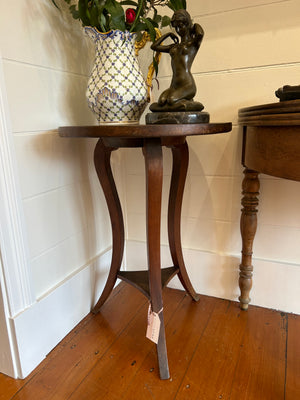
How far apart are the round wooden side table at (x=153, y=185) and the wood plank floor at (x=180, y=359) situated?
0.26 feet

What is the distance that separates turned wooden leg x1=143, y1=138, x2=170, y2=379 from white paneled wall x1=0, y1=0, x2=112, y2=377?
1.21 ft

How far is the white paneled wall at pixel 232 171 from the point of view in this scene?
1.03 metres

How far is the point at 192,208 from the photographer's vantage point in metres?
1.30

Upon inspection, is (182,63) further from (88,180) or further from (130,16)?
(88,180)

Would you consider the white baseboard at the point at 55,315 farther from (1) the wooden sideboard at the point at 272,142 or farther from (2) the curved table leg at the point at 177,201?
(1) the wooden sideboard at the point at 272,142

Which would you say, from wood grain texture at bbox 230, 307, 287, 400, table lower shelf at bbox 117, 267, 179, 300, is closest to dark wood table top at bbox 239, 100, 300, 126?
table lower shelf at bbox 117, 267, 179, 300

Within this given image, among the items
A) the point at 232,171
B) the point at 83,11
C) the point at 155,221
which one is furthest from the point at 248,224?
the point at 83,11

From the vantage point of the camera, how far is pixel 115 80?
86 centimetres

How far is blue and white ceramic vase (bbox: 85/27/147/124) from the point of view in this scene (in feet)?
2.83

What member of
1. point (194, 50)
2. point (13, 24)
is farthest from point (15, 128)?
point (194, 50)

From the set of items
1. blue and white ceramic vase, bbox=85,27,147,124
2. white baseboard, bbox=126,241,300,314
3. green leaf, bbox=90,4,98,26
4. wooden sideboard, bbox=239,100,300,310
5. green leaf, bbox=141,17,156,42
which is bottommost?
white baseboard, bbox=126,241,300,314

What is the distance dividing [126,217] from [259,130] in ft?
2.71

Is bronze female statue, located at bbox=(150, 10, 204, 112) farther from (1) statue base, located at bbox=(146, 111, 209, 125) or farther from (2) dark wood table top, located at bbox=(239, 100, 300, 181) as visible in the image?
(2) dark wood table top, located at bbox=(239, 100, 300, 181)

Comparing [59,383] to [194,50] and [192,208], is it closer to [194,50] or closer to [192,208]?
[192,208]
